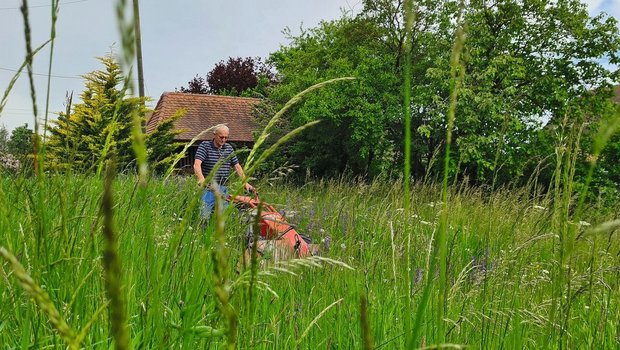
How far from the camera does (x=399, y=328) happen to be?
6.31ft

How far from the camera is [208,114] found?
30719mm

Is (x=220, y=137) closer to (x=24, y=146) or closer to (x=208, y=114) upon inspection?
(x=24, y=146)

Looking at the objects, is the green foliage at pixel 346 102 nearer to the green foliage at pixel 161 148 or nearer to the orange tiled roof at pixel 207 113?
the green foliage at pixel 161 148

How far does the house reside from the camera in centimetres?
2948

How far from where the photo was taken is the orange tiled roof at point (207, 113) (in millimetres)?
29513

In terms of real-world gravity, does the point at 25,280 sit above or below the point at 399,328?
above

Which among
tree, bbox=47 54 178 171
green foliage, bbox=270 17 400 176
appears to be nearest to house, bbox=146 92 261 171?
green foliage, bbox=270 17 400 176

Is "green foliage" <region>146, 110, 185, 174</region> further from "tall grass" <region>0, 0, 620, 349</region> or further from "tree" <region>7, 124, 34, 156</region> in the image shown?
"tree" <region>7, 124, 34, 156</region>

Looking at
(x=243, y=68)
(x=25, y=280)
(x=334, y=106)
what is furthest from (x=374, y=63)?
(x=243, y=68)

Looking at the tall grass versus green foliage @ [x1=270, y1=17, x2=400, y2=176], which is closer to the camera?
the tall grass

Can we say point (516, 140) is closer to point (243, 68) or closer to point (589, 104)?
point (589, 104)

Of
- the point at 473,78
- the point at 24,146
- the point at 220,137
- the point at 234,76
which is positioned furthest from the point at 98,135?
the point at 234,76

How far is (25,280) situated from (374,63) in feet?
55.5

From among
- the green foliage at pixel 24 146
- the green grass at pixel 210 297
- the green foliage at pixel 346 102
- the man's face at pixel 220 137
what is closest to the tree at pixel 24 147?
the green foliage at pixel 24 146
